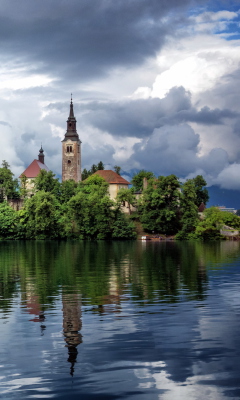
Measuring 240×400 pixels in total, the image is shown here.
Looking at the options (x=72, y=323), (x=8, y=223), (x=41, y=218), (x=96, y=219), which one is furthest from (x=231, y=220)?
(x=72, y=323)

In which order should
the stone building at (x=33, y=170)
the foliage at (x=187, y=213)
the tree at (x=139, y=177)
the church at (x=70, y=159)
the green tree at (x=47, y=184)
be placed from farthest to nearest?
the church at (x=70, y=159) → the stone building at (x=33, y=170) → the tree at (x=139, y=177) → the green tree at (x=47, y=184) → the foliage at (x=187, y=213)

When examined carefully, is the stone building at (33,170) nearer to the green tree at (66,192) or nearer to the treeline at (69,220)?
the green tree at (66,192)

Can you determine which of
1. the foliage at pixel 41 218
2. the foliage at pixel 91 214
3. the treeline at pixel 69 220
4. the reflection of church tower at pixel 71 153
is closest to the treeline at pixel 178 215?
the treeline at pixel 69 220

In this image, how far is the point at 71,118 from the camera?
15188 centimetres

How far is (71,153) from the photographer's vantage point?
14850 centimetres

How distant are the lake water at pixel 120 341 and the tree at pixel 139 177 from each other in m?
106

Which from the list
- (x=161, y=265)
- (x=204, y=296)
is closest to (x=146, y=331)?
(x=204, y=296)

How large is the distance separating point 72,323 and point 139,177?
118682mm

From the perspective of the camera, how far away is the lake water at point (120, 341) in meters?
11.5

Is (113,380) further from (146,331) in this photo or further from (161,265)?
(161,265)

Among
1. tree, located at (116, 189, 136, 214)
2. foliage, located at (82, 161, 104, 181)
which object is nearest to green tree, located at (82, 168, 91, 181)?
foliage, located at (82, 161, 104, 181)

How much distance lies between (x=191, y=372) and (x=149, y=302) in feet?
31.0

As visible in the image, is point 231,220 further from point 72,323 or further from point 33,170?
point 72,323

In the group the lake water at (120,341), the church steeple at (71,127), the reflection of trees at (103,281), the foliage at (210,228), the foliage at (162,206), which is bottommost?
the lake water at (120,341)
